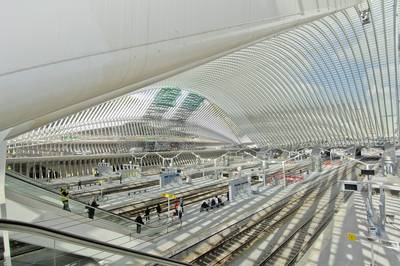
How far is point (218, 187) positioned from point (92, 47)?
28.9 m

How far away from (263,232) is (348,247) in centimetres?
468

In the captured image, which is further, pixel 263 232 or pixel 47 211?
pixel 263 232

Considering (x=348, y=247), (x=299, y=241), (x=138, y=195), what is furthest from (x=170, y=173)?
(x=348, y=247)

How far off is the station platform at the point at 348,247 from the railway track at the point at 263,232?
186cm

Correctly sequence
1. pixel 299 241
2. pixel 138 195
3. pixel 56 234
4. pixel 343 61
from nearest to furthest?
1. pixel 56 234
2. pixel 299 241
3. pixel 138 195
4. pixel 343 61

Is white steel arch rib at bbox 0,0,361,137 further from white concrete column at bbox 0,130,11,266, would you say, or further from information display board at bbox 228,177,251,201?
information display board at bbox 228,177,251,201

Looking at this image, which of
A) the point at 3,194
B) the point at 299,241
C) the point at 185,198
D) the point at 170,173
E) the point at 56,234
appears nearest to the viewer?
the point at 56,234

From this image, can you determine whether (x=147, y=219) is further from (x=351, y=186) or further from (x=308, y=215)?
(x=351, y=186)

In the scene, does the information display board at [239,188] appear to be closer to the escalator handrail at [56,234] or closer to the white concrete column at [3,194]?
the white concrete column at [3,194]

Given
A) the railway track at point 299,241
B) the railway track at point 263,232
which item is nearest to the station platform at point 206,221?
the railway track at point 263,232

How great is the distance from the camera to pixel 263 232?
16406 millimetres

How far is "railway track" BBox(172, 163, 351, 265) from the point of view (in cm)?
1292

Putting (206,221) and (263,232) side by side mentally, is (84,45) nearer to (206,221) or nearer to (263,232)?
(263,232)

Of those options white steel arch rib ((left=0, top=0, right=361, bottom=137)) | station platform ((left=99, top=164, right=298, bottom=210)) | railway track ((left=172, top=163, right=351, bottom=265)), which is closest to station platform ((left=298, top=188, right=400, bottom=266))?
railway track ((left=172, top=163, right=351, bottom=265))
